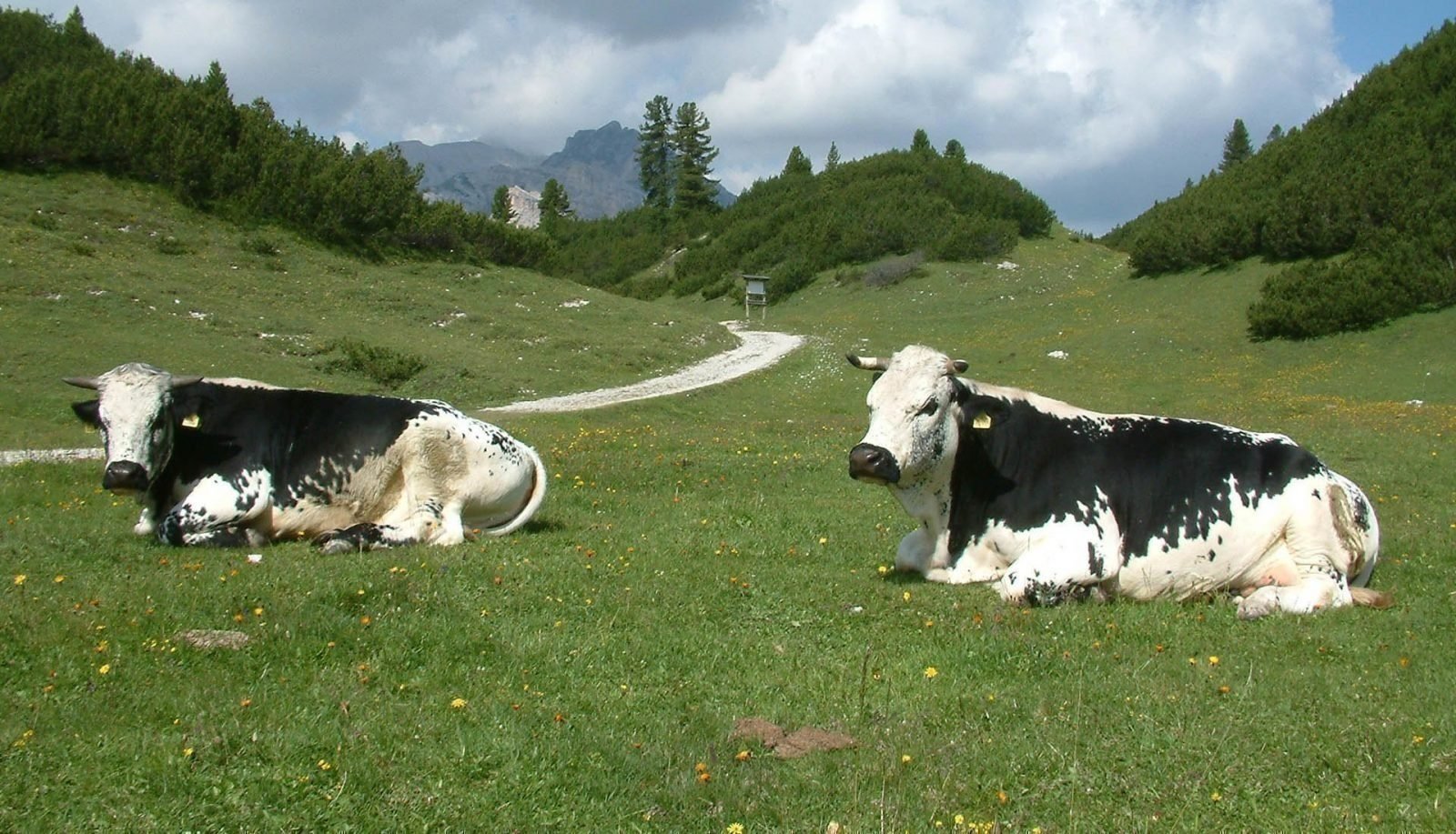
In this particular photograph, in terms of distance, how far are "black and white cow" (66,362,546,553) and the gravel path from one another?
7.74m

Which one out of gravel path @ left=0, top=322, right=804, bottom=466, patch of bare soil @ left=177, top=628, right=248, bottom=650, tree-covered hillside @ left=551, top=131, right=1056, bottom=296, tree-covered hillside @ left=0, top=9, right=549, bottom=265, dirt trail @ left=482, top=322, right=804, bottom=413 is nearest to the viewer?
patch of bare soil @ left=177, top=628, right=248, bottom=650

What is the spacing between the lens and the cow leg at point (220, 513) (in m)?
10.9

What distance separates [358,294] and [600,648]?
4190 cm

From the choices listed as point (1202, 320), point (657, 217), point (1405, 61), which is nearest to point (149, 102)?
point (1202, 320)

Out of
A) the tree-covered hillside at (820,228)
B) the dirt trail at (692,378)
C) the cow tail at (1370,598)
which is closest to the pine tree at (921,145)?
the tree-covered hillside at (820,228)

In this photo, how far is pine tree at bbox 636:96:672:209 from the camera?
419ft

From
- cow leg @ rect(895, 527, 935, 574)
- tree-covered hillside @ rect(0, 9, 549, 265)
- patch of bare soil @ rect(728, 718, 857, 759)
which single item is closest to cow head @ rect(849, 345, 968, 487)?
cow leg @ rect(895, 527, 935, 574)

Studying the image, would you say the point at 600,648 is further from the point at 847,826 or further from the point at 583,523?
the point at 583,523

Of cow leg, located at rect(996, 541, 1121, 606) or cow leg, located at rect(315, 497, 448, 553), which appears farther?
cow leg, located at rect(315, 497, 448, 553)

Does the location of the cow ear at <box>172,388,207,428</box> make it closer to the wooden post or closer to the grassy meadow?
the grassy meadow

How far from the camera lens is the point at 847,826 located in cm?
501

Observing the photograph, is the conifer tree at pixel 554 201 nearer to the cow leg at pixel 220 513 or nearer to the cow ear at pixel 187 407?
the cow ear at pixel 187 407

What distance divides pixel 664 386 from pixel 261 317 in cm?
1338

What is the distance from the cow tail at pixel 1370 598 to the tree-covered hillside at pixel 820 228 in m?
66.2
